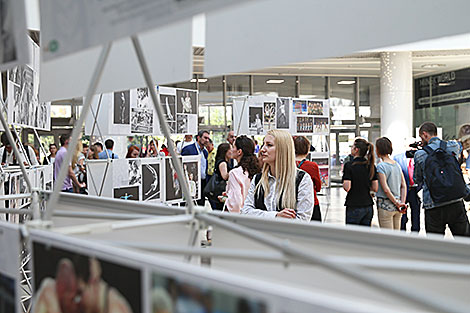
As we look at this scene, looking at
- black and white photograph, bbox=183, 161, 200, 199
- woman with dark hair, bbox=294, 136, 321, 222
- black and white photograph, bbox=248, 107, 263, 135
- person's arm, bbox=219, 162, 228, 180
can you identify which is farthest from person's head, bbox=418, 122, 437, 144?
black and white photograph, bbox=248, 107, 263, 135

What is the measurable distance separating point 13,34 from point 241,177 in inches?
140

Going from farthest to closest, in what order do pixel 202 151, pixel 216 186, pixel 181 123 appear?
pixel 202 151
pixel 181 123
pixel 216 186

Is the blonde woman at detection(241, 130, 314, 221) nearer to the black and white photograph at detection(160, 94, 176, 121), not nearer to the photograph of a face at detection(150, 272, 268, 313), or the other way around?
the photograph of a face at detection(150, 272, 268, 313)

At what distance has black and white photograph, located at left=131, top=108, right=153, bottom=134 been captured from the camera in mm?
6652

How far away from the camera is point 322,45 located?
3.83ft

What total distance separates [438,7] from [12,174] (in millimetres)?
3599

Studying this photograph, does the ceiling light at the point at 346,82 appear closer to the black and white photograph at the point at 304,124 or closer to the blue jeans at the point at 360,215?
the black and white photograph at the point at 304,124

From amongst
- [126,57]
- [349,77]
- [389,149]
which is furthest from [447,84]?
[126,57]

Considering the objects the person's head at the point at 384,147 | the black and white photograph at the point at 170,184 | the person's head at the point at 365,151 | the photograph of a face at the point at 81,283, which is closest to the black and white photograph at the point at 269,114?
the black and white photograph at the point at 170,184

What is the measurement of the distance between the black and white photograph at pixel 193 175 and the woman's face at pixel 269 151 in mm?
→ 4235

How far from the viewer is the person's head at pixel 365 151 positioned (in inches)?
224

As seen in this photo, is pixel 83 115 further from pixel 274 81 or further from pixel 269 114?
pixel 274 81

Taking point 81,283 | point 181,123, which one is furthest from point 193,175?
point 81,283

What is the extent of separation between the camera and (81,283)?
1034 mm
